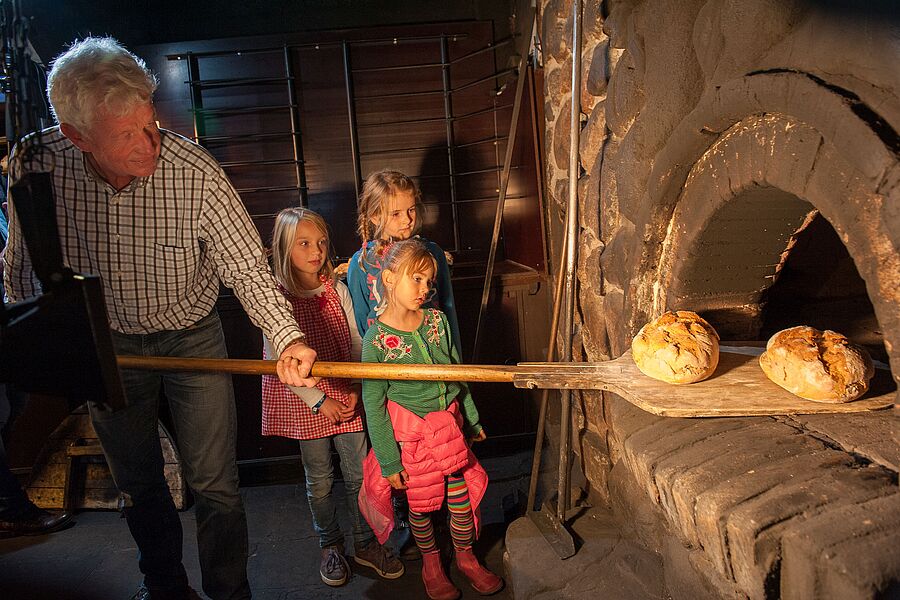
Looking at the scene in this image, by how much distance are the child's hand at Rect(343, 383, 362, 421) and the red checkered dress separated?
2cm

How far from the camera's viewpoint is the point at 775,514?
3.55ft

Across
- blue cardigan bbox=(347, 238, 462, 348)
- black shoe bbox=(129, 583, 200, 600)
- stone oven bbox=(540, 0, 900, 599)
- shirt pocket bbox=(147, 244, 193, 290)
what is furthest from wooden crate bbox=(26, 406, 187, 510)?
stone oven bbox=(540, 0, 900, 599)

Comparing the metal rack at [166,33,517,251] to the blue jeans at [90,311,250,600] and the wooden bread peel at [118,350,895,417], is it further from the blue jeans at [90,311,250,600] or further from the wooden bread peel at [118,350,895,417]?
the wooden bread peel at [118,350,895,417]

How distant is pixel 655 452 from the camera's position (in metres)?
1.40

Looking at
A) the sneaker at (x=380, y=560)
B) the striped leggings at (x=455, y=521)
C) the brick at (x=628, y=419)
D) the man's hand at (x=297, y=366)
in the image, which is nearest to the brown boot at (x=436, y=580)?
the striped leggings at (x=455, y=521)

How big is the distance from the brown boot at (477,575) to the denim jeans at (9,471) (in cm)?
216

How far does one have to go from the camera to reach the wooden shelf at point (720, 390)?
1.35 metres

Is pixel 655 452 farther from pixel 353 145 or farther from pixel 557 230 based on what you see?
pixel 353 145

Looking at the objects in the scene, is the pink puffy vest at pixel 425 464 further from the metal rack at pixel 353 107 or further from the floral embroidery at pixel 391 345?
the metal rack at pixel 353 107

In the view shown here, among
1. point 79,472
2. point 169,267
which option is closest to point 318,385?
point 169,267

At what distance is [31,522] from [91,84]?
2.54 m

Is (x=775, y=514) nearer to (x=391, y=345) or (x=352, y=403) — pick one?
(x=391, y=345)

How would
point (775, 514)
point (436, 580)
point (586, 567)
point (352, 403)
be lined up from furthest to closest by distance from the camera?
point (352, 403)
point (436, 580)
point (586, 567)
point (775, 514)

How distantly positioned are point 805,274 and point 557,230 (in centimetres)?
109
